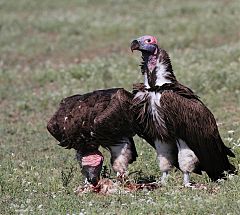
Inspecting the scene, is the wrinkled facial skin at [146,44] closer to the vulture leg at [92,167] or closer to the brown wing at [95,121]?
the brown wing at [95,121]

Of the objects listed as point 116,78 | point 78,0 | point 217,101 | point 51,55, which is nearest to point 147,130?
A: point 217,101

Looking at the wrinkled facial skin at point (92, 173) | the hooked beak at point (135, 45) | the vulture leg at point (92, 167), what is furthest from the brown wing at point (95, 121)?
the hooked beak at point (135, 45)

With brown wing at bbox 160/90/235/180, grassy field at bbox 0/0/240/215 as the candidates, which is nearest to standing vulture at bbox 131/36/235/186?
brown wing at bbox 160/90/235/180

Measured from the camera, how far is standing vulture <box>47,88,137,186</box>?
7961mm

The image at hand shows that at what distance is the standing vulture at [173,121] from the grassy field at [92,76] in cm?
33

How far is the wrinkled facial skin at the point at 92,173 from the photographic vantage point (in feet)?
26.1

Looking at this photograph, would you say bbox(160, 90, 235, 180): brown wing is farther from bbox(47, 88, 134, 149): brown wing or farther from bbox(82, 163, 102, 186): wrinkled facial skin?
bbox(82, 163, 102, 186): wrinkled facial skin

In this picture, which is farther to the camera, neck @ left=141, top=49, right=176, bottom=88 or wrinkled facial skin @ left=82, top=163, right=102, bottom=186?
wrinkled facial skin @ left=82, top=163, right=102, bottom=186

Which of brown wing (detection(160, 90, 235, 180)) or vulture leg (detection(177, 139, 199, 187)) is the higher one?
brown wing (detection(160, 90, 235, 180))

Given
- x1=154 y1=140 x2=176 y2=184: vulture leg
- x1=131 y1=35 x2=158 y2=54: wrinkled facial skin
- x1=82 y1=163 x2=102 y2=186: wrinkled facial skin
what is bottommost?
x1=82 y1=163 x2=102 y2=186: wrinkled facial skin

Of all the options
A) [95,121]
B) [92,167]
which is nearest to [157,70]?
[95,121]

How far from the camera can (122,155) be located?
817 centimetres

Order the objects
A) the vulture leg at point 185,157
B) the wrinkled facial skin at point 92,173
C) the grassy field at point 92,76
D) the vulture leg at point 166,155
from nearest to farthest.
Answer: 1. the grassy field at point 92,76
2. the vulture leg at point 185,157
3. the vulture leg at point 166,155
4. the wrinkled facial skin at point 92,173

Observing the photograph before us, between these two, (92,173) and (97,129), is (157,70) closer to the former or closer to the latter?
(97,129)
